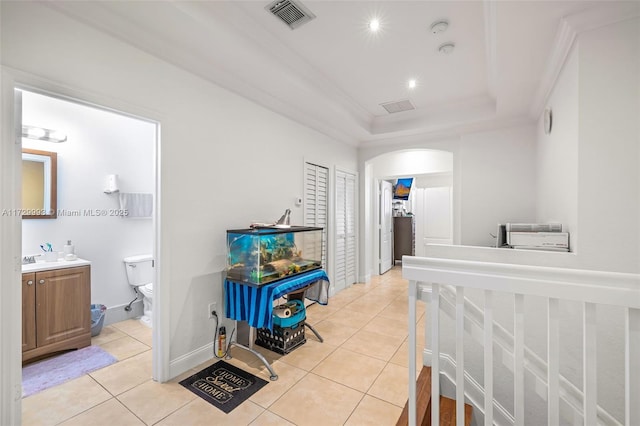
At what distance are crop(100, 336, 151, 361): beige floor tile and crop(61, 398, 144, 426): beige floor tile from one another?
684 mm

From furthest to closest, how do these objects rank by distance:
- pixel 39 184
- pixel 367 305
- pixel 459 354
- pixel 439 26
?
pixel 367 305 → pixel 39 184 → pixel 439 26 → pixel 459 354

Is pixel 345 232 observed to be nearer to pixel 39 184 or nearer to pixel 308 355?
pixel 308 355

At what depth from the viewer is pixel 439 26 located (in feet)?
6.94

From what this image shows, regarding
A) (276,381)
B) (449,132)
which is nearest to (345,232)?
(449,132)

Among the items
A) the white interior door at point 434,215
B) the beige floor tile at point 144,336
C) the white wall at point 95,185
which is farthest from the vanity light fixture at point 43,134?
the white interior door at point 434,215

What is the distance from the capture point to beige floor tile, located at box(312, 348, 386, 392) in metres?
2.14

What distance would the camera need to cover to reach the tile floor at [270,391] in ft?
5.71

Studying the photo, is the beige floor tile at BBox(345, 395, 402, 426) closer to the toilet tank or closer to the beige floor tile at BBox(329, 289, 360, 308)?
the beige floor tile at BBox(329, 289, 360, 308)

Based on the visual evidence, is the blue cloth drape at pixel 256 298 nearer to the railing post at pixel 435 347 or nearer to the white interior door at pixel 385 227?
the railing post at pixel 435 347

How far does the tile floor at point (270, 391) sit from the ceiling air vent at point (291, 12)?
2638 millimetres

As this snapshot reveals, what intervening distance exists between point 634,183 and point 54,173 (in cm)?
464

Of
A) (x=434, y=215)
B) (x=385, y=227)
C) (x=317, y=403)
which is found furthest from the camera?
(x=385, y=227)

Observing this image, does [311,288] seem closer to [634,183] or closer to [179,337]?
[179,337]

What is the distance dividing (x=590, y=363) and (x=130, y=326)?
3842mm
